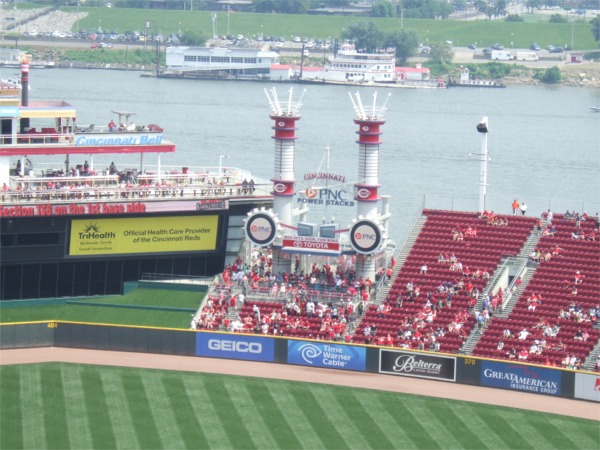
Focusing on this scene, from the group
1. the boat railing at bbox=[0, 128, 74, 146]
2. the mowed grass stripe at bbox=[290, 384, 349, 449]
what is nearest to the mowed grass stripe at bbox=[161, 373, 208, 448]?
the mowed grass stripe at bbox=[290, 384, 349, 449]

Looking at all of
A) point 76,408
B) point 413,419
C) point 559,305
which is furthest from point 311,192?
point 76,408

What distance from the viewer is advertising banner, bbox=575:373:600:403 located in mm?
48688

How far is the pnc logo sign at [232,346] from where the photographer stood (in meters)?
52.9

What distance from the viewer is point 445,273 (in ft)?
185

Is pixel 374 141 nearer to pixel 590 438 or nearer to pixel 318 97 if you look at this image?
pixel 590 438

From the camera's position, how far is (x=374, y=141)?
57656 millimetres

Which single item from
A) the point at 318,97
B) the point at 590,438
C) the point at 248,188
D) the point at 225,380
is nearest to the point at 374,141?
the point at 248,188

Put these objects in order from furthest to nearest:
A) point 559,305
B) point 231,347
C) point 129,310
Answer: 1. point 129,310
2. point 559,305
3. point 231,347

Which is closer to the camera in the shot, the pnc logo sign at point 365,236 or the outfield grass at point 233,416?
the outfield grass at point 233,416

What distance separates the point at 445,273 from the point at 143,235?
1242 centimetres

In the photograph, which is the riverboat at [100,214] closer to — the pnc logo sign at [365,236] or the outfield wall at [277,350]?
the outfield wall at [277,350]

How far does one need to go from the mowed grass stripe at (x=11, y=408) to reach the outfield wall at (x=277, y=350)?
113 inches

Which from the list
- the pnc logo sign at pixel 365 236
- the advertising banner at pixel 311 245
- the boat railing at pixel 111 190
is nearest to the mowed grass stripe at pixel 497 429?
the pnc logo sign at pixel 365 236

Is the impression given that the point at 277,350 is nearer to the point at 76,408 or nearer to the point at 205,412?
the point at 205,412
